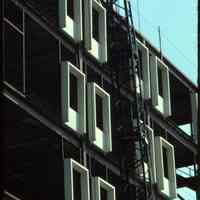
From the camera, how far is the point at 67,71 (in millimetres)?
44281

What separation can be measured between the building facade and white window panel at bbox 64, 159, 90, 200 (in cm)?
5

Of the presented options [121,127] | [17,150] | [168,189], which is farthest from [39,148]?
[168,189]

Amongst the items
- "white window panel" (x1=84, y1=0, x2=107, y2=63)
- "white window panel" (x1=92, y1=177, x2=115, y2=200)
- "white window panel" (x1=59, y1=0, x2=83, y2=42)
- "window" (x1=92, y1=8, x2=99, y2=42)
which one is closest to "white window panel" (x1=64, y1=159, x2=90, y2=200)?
"white window panel" (x1=92, y1=177, x2=115, y2=200)

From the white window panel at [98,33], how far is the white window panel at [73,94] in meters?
2.70

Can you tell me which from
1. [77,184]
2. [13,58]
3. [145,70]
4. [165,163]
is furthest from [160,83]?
[77,184]

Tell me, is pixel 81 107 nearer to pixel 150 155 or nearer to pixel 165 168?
pixel 150 155

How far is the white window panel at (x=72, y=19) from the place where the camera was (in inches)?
1812

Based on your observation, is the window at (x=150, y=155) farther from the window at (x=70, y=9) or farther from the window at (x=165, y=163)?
the window at (x=70, y=9)

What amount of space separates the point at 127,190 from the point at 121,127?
3.19 metres

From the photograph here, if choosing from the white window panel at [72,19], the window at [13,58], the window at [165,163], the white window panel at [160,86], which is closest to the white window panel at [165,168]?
the window at [165,163]

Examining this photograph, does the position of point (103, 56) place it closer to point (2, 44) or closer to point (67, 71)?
point (67, 71)

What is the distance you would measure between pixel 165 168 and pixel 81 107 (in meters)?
10.9

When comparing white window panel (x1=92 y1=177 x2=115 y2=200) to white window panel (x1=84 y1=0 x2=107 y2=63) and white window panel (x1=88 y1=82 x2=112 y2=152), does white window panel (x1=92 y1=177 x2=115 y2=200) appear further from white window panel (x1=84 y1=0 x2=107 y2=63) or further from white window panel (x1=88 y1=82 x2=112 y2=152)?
white window panel (x1=84 y1=0 x2=107 y2=63)

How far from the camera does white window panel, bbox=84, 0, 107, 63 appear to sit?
159 ft
